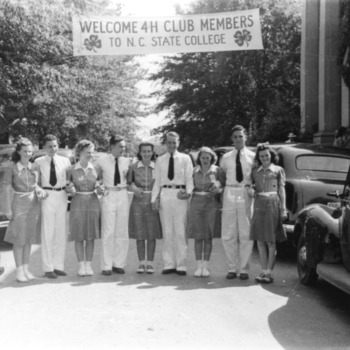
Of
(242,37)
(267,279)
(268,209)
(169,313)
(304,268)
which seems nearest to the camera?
(169,313)

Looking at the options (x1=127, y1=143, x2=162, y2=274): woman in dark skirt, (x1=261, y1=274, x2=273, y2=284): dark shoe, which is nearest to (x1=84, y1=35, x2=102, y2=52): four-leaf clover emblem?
(x1=127, y1=143, x2=162, y2=274): woman in dark skirt

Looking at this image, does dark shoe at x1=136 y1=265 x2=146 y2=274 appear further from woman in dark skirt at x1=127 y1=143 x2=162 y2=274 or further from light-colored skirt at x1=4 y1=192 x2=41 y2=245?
light-colored skirt at x1=4 y1=192 x2=41 y2=245

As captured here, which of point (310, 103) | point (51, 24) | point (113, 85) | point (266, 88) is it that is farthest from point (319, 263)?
point (266, 88)

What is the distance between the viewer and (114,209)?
750 centimetres

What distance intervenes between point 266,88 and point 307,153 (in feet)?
77.6

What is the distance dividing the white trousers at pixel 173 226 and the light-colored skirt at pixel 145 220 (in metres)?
0.11

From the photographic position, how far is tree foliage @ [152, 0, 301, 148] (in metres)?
29.8

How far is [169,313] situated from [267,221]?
2086 millimetres

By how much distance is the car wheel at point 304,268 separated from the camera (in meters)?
6.63

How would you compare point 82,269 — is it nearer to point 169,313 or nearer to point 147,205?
point 147,205

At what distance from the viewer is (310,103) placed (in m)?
23.2

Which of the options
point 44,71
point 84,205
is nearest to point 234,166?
point 84,205

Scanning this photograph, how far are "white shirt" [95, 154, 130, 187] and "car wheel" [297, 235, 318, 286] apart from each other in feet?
8.17

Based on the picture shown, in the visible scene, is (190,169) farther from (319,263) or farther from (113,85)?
(113,85)
